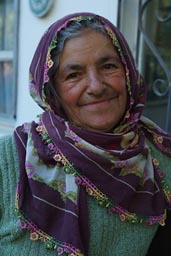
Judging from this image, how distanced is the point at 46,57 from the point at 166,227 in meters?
0.74

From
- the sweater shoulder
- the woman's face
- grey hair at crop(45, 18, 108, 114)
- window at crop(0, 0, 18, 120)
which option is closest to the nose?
the woman's face

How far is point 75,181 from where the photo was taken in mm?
1358

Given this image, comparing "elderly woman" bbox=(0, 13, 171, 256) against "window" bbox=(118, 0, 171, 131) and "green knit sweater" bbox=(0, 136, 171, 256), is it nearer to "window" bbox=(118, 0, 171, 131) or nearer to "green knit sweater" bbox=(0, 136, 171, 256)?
"green knit sweater" bbox=(0, 136, 171, 256)

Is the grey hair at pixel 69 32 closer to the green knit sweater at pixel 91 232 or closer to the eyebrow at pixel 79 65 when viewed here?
the eyebrow at pixel 79 65

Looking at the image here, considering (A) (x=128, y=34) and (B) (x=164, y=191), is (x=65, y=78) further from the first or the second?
(A) (x=128, y=34)

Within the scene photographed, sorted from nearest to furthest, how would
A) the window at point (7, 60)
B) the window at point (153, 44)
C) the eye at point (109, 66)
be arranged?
the eye at point (109, 66) < the window at point (153, 44) < the window at point (7, 60)

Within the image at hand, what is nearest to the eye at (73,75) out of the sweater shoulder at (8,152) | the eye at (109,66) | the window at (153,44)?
the eye at (109,66)

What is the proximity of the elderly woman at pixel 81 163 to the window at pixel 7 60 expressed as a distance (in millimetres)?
1751

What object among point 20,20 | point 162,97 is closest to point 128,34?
point 162,97

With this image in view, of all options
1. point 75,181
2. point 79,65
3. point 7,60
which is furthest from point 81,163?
point 7,60

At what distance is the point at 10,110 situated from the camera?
3.39m

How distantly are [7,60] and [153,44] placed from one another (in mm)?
1422

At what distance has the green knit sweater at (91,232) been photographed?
133 centimetres

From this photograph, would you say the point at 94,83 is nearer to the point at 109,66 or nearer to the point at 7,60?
the point at 109,66
